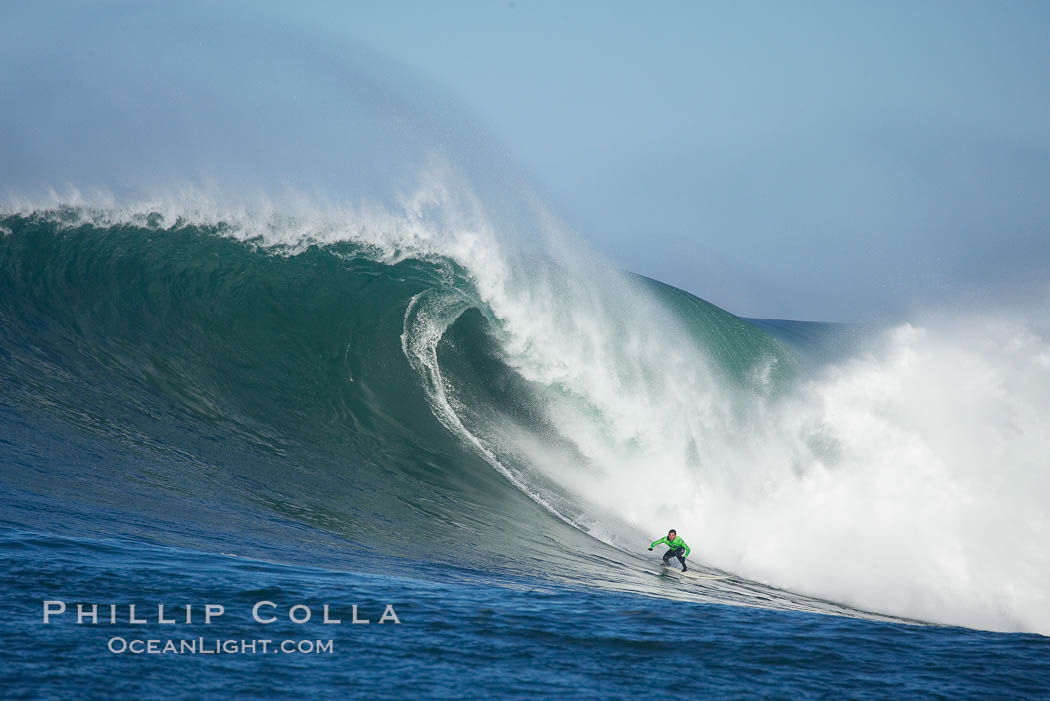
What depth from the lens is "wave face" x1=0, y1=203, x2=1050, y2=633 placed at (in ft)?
29.9

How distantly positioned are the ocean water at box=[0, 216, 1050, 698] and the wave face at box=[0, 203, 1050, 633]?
5 cm

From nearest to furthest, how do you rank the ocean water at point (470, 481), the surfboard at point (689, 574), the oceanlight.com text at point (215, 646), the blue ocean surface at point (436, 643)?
1. the blue ocean surface at point (436, 643)
2. the oceanlight.com text at point (215, 646)
3. the ocean water at point (470, 481)
4. the surfboard at point (689, 574)

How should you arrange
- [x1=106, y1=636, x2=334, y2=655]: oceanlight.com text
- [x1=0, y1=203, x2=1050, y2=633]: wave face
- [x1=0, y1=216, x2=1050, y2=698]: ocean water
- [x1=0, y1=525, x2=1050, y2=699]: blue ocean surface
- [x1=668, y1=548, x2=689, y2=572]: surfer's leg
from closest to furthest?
[x1=0, y1=525, x2=1050, y2=699]: blue ocean surface
[x1=106, y1=636, x2=334, y2=655]: oceanlight.com text
[x1=0, y1=216, x2=1050, y2=698]: ocean water
[x1=0, y1=203, x2=1050, y2=633]: wave face
[x1=668, y1=548, x2=689, y2=572]: surfer's leg

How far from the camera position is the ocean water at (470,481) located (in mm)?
5508

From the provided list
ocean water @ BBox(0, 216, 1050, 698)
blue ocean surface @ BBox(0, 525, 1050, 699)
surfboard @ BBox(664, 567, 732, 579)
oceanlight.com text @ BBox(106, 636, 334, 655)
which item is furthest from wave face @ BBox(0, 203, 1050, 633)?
oceanlight.com text @ BBox(106, 636, 334, 655)

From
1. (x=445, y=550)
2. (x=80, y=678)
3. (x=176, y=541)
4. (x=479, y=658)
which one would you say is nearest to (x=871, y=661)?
(x=479, y=658)

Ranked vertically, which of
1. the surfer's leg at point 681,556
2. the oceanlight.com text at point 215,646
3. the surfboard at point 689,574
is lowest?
the oceanlight.com text at point 215,646

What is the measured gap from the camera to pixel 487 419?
12.6m

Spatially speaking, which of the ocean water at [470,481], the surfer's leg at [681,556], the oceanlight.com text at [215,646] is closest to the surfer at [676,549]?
the surfer's leg at [681,556]

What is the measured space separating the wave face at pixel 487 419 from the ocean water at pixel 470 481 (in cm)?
5

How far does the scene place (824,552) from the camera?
11.0 metres

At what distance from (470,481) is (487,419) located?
1.81m

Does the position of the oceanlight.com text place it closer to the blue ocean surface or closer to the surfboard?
the blue ocean surface

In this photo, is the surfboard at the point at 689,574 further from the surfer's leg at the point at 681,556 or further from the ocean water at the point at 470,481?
the ocean water at the point at 470,481
